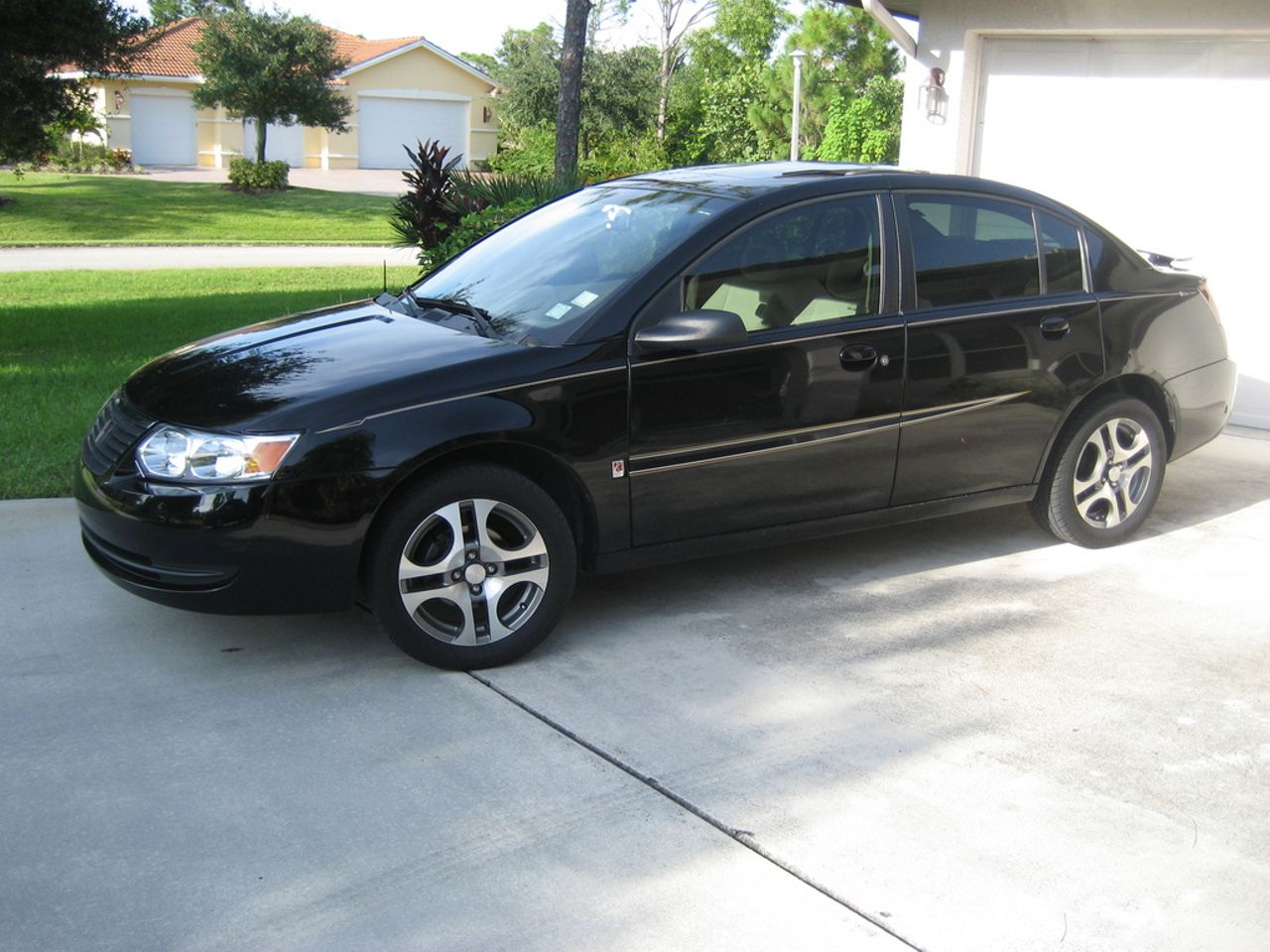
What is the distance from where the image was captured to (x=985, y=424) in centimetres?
564

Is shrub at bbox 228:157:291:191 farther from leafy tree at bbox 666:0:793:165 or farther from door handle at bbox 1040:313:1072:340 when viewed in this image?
door handle at bbox 1040:313:1072:340

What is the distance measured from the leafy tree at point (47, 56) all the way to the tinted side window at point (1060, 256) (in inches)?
329

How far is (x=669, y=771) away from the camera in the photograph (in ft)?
13.1

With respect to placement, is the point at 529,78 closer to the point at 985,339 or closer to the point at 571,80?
the point at 571,80

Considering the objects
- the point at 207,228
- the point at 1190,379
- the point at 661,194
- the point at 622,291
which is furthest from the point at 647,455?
the point at 207,228

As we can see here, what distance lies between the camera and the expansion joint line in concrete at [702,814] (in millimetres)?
3318

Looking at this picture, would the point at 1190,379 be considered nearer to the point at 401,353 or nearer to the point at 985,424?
the point at 985,424

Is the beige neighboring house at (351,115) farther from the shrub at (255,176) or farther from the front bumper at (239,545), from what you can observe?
the front bumper at (239,545)

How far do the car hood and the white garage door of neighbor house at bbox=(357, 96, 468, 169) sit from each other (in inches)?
1958

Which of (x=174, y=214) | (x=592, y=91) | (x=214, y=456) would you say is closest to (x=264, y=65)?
(x=592, y=91)

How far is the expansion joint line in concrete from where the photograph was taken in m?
3.32

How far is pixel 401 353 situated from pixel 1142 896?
2.91 m

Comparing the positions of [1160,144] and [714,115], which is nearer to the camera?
[1160,144]

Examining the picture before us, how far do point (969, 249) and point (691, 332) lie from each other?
1.56 m
